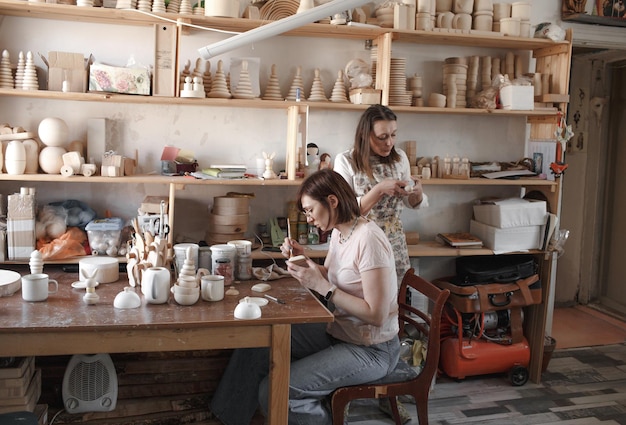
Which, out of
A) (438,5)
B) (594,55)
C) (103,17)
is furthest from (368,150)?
(594,55)

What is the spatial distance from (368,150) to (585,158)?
3.11 meters

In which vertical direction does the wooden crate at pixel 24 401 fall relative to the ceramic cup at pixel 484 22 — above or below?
below

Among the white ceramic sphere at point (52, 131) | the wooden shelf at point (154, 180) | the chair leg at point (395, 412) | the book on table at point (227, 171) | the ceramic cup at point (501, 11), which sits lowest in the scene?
the chair leg at point (395, 412)

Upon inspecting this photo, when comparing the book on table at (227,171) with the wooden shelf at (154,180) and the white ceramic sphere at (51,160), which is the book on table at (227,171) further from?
the white ceramic sphere at (51,160)

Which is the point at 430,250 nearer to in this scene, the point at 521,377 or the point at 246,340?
the point at 521,377

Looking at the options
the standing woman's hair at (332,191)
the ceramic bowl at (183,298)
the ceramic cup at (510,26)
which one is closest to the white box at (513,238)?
the ceramic cup at (510,26)

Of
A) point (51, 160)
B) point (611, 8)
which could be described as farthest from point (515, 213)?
point (51, 160)

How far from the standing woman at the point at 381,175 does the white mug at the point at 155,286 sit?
1.18 meters

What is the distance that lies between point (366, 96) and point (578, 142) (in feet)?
8.80

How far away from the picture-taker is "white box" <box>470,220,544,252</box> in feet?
13.1

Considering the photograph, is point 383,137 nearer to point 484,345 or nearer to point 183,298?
point 183,298

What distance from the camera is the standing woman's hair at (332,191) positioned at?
255 cm

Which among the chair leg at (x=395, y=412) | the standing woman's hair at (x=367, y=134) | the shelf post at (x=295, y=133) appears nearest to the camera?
the chair leg at (x=395, y=412)

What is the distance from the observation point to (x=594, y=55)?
5266 millimetres
